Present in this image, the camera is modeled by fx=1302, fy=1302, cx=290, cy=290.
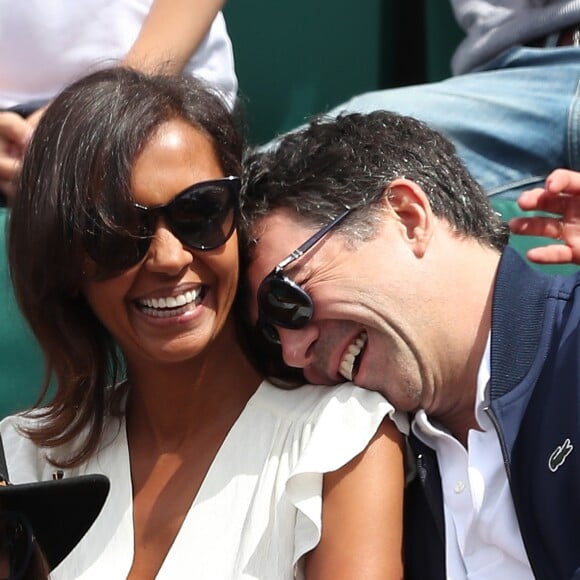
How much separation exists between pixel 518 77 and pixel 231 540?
1486 mm

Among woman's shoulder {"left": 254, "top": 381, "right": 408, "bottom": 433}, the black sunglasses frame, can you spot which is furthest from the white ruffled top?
the black sunglasses frame

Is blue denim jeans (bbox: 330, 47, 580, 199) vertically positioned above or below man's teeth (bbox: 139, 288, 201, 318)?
below

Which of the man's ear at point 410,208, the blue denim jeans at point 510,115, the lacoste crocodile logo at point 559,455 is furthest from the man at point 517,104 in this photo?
the lacoste crocodile logo at point 559,455

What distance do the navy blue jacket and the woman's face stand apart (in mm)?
385

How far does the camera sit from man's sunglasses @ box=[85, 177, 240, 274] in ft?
6.33

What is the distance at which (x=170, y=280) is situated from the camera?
1.99 m

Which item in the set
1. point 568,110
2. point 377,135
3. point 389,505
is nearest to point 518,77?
point 568,110

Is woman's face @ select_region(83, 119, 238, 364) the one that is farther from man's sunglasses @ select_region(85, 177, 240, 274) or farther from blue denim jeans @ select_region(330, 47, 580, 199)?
blue denim jeans @ select_region(330, 47, 580, 199)

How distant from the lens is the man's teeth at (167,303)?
199 cm

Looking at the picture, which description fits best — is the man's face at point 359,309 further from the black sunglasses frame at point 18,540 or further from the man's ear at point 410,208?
the black sunglasses frame at point 18,540

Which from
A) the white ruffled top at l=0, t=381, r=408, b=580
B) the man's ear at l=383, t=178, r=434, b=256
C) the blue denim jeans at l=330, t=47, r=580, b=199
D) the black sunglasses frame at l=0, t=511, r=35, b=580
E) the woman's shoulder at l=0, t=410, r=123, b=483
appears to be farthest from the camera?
the blue denim jeans at l=330, t=47, r=580, b=199

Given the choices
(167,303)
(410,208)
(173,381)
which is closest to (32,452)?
(173,381)

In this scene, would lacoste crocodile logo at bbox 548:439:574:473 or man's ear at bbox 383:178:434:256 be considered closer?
lacoste crocodile logo at bbox 548:439:574:473

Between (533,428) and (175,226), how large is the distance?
1.98ft
